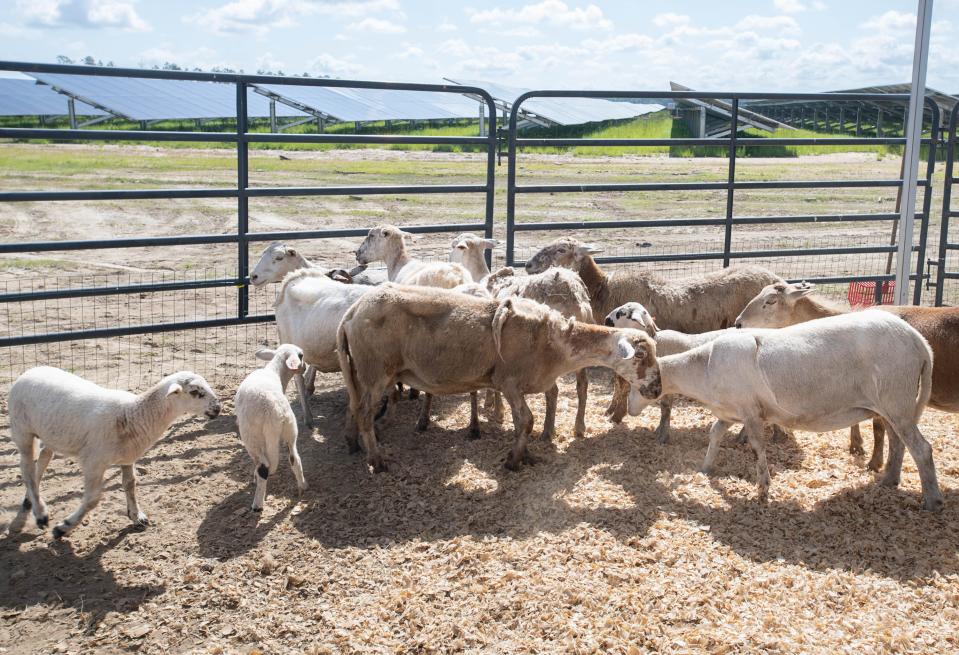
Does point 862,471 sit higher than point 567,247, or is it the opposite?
point 567,247

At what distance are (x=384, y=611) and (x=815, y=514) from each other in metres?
2.89

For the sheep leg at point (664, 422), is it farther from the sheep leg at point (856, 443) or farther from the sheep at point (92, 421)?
the sheep at point (92, 421)

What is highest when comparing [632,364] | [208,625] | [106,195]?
[106,195]

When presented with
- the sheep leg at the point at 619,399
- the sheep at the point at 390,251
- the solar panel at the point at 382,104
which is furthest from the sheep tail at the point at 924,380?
the solar panel at the point at 382,104

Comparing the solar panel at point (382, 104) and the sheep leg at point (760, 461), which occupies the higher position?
the solar panel at point (382, 104)

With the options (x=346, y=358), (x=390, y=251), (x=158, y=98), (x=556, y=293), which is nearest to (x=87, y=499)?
(x=346, y=358)

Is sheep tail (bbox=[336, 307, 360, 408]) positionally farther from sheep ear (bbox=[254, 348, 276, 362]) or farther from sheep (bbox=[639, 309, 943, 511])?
sheep (bbox=[639, 309, 943, 511])

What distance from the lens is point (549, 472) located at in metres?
6.89

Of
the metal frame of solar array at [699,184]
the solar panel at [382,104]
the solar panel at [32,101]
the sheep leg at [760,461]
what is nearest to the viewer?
the sheep leg at [760,461]

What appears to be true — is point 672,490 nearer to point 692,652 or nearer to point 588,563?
point 588,563

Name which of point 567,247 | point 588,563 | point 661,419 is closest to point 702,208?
point 567,247

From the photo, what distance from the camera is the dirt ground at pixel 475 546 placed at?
4.81m

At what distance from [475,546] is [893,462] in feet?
9.93

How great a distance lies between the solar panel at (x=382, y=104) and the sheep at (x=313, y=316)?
11.3 meters
